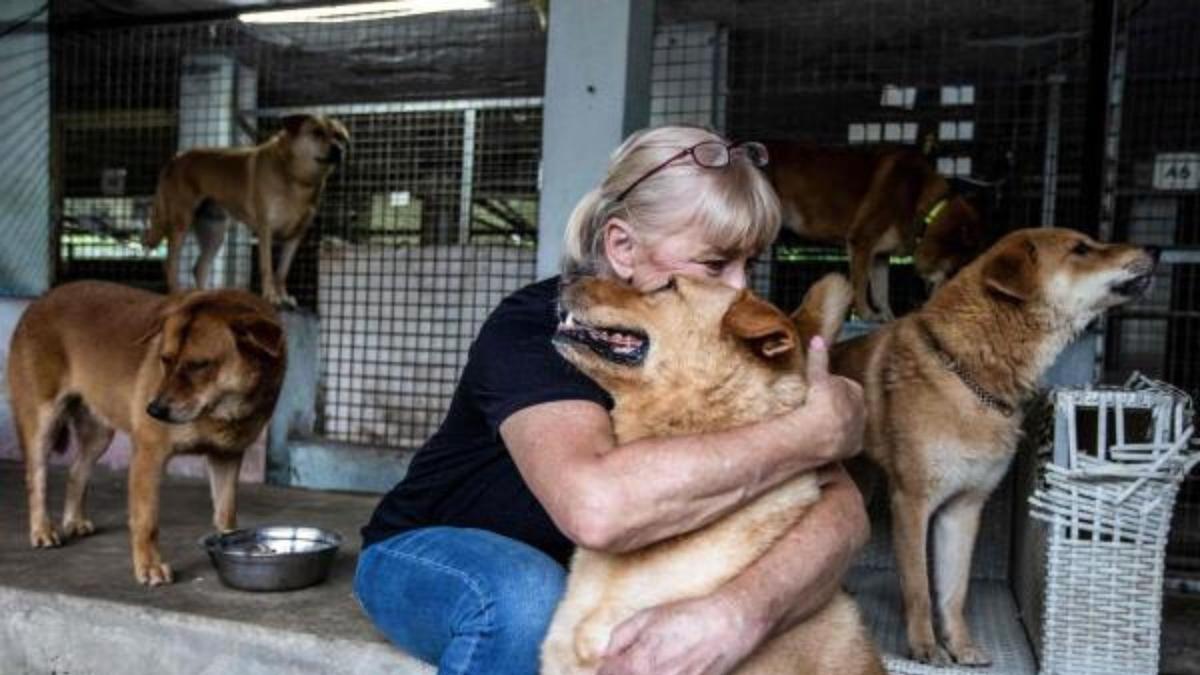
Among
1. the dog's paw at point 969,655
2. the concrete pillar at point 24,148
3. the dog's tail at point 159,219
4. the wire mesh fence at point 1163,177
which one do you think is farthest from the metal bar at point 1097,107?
the concrete pillar at point 24,148

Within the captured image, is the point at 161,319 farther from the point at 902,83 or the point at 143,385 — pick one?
the point at 902,83

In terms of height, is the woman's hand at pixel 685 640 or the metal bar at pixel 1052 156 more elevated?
the metal bar at pixel 1052 156

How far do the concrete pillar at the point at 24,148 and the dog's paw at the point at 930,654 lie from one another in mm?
5736

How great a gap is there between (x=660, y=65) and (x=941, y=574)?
17.1 ft

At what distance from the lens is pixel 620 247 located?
2096mm

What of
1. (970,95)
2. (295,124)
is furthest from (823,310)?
(295,124)

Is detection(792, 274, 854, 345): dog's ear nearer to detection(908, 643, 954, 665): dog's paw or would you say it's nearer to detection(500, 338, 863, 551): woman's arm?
detection(500, 338, 863, 551): woman's arm

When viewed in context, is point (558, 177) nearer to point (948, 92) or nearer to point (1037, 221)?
point (948, 92)

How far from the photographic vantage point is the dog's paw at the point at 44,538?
3.79m

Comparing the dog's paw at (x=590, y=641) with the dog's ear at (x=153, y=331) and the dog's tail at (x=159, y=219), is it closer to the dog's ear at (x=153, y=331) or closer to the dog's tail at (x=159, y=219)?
the dog's ear at (x=153, y=331)

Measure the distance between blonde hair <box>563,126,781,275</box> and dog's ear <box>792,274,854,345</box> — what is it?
156 mm

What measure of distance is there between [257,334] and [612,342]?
206 centimetres

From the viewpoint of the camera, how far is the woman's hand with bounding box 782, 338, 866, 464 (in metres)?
1.78

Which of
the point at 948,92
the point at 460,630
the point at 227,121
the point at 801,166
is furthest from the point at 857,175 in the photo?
the point at 227,121
